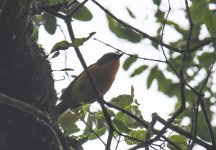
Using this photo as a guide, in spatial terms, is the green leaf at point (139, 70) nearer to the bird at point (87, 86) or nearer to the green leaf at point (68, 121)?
the green leaf at point (68, 121)

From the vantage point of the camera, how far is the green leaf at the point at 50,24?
3.78m

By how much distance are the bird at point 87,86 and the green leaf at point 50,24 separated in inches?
45.1

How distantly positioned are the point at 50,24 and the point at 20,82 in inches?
24.8

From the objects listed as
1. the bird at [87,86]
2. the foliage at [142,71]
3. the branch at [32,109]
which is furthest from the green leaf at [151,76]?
the branch at [32,109]

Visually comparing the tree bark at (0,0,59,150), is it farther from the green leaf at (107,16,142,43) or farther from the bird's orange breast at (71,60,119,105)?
the bird's orange breast at (71,60,119,105)

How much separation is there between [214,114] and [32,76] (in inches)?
64.5

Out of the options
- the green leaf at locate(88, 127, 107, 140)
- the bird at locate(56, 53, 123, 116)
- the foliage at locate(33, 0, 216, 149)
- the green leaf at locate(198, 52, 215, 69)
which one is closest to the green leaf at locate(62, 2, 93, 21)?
the foliage at locate(33, 0, 216, 149)

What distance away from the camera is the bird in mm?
4955

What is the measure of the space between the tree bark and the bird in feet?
4.39

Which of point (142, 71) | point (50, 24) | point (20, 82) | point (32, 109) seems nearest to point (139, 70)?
point (142, 71)

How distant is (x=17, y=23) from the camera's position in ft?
10.6

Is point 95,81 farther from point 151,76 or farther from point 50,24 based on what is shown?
point 50,24

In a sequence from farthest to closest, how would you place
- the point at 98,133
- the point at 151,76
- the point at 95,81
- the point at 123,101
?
the point at 95,81 → the point at 151,76 → the point at 98,133 → the point at 123,101

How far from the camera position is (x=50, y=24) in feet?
12.5
